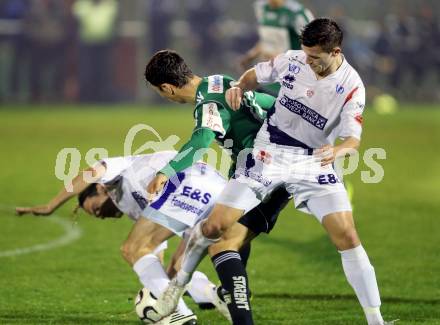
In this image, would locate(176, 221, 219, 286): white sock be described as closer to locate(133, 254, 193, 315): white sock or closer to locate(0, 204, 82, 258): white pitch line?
locate(133, 254, 193, 315): white sock

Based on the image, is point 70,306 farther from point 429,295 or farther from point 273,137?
point 429,295

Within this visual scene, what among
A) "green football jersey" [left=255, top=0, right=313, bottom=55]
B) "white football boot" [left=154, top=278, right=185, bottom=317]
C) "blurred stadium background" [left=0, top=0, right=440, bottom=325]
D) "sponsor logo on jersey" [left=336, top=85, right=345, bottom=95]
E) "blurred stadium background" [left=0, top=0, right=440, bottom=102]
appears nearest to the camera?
"sponsor logo on jersey" [left=336, top=85, right=345, bottom=95]

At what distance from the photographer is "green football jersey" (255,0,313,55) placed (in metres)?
13.8

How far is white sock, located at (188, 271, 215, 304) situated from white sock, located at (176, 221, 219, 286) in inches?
33.0

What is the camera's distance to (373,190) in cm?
1567

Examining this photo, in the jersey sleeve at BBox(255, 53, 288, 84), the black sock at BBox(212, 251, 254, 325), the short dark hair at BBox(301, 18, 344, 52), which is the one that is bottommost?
the black sock at BBox(212, 251, 254, 325)

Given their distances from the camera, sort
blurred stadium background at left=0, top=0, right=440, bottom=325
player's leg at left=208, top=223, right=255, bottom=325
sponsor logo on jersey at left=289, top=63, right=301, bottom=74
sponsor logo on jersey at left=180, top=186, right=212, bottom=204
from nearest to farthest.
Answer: player's leg at left=208, top=223, right=255, bottom=325
sponsor logo on jersey at left=289, top=63, right=301, bottom=74
sponsor logo on jersey at left=180, top=186, right=212, bottom=204
blurred stadium background at left=0, top=0, right=440, bottom=325

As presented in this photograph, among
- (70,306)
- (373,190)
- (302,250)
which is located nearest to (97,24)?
(373,190)

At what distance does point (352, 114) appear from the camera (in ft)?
22.5

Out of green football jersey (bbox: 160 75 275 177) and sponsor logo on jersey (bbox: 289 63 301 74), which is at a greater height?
sponsor logo on jersey (bbox: 289 63 301 74)

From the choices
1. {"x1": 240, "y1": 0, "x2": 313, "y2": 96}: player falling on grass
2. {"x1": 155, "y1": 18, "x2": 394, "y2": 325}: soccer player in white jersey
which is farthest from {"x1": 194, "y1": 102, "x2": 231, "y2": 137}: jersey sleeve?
{"x1": 240, "y1": 0, "x2": 313, "y2": 96}: player falling on grass

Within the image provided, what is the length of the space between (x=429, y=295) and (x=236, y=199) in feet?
7.67

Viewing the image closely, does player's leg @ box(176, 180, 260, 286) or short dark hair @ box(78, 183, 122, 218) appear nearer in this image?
player's leg @ box(176, 180, 260, 286)

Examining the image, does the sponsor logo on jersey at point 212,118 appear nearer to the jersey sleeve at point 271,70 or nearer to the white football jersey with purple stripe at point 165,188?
the jersey sleeve at point 271,70
